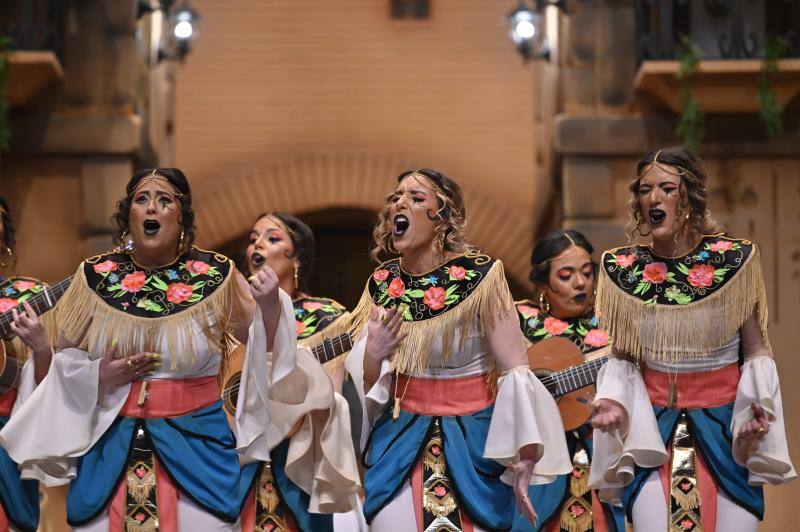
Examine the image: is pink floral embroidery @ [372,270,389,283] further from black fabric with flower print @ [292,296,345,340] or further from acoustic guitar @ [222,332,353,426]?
black fabric with flower print @ [292,296,345,340]

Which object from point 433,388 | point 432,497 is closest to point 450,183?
point 433,388

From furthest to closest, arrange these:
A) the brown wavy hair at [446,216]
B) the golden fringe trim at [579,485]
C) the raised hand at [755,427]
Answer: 1. the golden fringe trim at [579,485]
2. the brown wavy hair at [446,216]
3. the raised hand at [755,427]

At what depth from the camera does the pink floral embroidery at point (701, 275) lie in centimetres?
439

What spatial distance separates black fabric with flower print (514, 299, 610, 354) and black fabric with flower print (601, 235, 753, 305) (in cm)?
113

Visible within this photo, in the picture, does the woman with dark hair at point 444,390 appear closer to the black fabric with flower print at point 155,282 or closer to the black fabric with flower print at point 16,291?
the black fabric with flower print at point 155,282

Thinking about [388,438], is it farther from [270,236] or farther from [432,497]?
[270,236]

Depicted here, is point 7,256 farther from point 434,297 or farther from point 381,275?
point 434,297

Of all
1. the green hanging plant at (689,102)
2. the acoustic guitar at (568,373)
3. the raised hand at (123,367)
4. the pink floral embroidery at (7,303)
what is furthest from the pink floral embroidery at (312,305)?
the green hanging plant at (689,102)

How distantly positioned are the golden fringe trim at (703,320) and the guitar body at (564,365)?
97cm

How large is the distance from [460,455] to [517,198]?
674 centimetres

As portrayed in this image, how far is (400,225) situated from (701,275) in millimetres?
1018

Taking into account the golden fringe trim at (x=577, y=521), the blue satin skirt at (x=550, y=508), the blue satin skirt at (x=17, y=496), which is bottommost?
the golden fringe trim at (x=577, y=521)

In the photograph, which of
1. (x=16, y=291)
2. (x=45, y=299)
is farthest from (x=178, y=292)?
(x=16, y=291)

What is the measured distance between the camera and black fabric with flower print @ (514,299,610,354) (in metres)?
5.64
